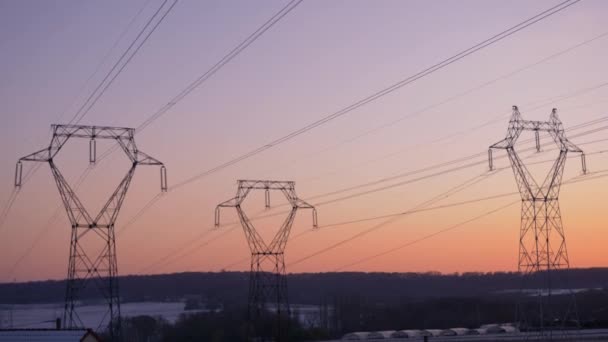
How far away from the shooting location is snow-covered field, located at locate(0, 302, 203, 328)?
12162 cm

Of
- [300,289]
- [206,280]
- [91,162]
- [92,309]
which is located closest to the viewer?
[91,162]

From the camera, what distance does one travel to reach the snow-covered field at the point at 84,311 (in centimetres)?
12162

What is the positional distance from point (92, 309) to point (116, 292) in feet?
286

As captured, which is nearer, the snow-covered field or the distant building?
the distant building

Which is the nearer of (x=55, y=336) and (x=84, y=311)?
(x=55, y=336)

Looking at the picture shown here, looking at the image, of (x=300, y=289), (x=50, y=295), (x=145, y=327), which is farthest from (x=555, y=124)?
(x=50, y=295)

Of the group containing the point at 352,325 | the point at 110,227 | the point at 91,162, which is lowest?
the point at 352,325

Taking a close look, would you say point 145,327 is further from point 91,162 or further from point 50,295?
point 50,295

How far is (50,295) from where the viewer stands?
168 metres

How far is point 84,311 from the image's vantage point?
131875mm

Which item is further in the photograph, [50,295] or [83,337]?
[50,295]

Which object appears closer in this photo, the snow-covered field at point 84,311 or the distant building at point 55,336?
the distant building at point 55,336

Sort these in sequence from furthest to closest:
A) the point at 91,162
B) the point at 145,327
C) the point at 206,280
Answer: the point at 206,280, the point at 145,327, the point at 91,162

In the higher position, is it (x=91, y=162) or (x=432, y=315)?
(x=91, y=162)
